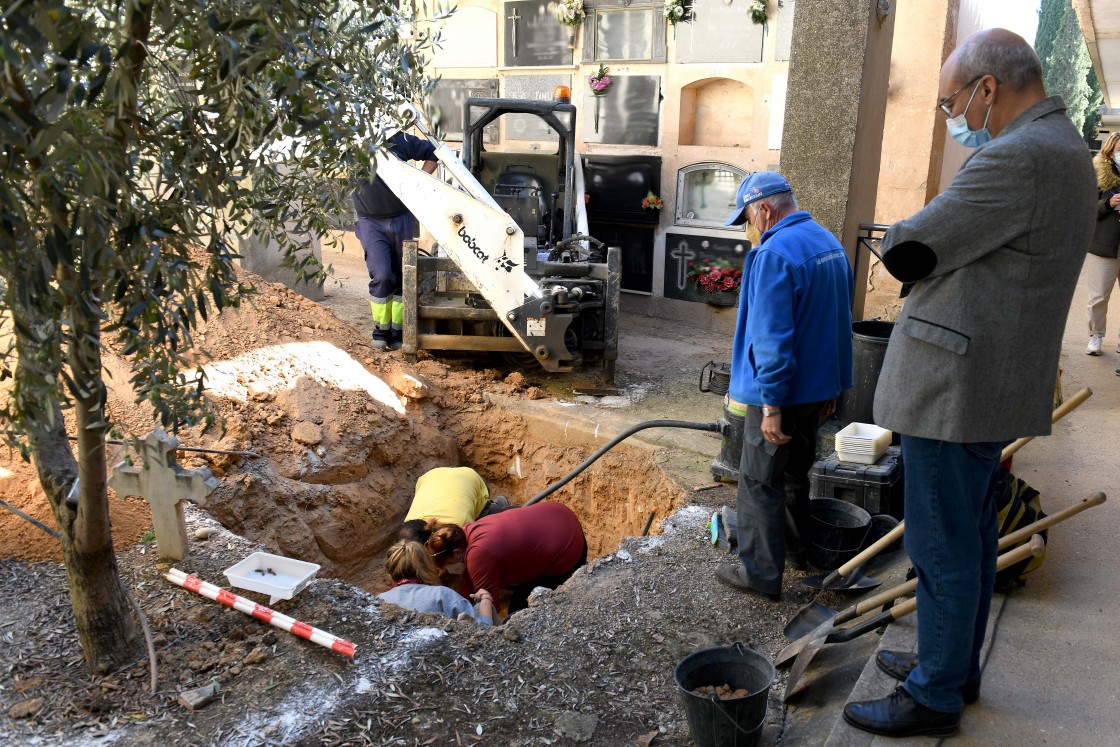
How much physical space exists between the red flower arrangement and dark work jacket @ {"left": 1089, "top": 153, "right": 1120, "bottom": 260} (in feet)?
12.5

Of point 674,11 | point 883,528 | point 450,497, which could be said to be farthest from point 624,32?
point 883,528

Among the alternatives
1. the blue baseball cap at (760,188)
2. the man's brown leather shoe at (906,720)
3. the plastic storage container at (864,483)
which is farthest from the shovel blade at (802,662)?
the blue baseball cap at (760,188)

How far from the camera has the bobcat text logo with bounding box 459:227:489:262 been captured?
23.2ft

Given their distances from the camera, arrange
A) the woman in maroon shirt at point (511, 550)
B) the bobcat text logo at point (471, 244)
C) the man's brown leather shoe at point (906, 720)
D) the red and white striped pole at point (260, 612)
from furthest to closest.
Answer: the bobcat text logo at point (471, 244), the woman in maroon shirt at point (511, 550), the red and white striped pole at point (260, 612), the man's brown leather shoe at point (906, 720)

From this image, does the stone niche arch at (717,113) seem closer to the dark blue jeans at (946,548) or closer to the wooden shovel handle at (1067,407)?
the wooden shovel handle at (1067,407)

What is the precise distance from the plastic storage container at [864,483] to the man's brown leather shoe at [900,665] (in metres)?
1.61

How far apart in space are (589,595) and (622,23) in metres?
7.86

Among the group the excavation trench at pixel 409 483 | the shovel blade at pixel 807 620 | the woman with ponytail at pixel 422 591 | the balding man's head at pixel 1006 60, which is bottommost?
the excavation trench at pixel 409 483

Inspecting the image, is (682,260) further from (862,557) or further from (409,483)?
(862,557)

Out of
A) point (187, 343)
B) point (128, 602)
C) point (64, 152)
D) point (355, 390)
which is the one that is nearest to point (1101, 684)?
point (187, 343)

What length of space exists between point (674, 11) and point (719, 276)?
2.91 metres

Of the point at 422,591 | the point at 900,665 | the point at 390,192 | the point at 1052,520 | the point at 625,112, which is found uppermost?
the point at 625,112

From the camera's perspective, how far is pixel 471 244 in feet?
23.2

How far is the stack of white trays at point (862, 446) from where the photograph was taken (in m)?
4.57
